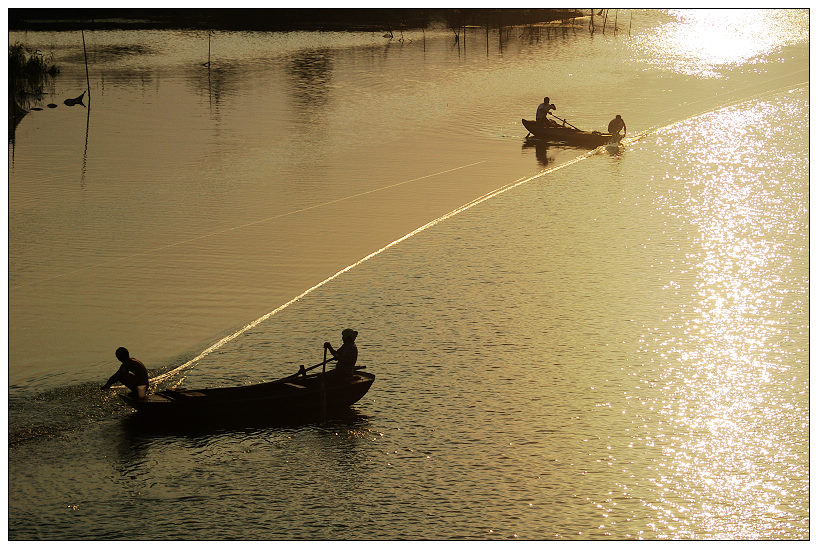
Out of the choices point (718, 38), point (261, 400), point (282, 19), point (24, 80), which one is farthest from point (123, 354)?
point (718, 38)

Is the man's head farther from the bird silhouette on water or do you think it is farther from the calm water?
the bird silhouette on water

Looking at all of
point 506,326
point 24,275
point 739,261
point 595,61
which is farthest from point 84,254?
point 595,61

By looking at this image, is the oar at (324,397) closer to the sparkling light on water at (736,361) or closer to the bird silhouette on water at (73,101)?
the sparkling light on water at (736,361)

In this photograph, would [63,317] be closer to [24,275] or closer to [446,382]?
[24,275]

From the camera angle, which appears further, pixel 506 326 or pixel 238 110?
pixel 238 110

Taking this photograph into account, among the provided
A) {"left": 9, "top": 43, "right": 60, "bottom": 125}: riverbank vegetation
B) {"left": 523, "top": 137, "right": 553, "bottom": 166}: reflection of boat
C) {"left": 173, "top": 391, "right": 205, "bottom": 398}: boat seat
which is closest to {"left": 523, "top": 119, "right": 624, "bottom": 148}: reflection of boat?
{"left": 523, "top": 137, "right": 553, "bottom": 166}: reflection of boat

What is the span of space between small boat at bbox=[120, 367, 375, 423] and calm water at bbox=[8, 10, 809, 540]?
39cm

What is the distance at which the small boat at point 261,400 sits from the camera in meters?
19.7

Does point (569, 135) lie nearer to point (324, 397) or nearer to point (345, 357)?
point (345, 357)

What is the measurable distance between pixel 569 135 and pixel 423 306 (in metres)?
21.0

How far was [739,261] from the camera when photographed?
1344 inches

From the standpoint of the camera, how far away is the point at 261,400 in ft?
65.1

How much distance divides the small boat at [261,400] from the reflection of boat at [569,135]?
94.7 ft

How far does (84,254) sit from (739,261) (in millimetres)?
20287
